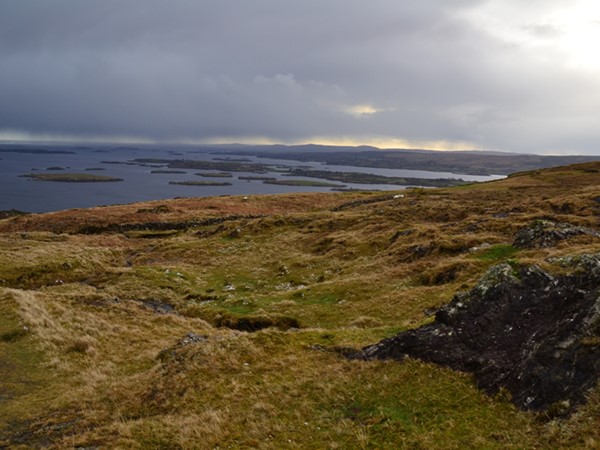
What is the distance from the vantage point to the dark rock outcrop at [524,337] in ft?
36.7

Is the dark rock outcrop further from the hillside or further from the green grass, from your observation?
the green grass

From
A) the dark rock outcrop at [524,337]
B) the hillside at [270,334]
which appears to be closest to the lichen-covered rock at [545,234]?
the hillside at [270,334]

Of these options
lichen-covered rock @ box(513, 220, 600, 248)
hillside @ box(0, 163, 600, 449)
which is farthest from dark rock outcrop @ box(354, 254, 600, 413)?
lichen-covered rock @ box(513, 220, 600, 248)

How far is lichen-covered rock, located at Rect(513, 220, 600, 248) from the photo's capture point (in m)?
28.1

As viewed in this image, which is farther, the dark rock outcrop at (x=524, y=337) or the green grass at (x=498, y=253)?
the green grass at (x=498, y=253)

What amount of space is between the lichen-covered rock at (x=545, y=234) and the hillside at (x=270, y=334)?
0.50ft

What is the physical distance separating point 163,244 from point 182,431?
159ft

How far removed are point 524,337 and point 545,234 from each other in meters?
18.3

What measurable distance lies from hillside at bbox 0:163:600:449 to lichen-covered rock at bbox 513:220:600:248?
0.50ft

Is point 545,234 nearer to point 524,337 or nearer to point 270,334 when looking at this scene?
point 524,337

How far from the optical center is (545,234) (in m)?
28.7

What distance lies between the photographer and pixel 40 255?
1831 inches

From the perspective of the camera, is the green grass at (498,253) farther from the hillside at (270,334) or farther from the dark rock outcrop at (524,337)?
the dark rock outcrop at (524,337)

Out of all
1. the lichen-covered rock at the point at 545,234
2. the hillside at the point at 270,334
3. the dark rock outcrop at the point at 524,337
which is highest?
the lichen-covered rock at the point at 545,234
